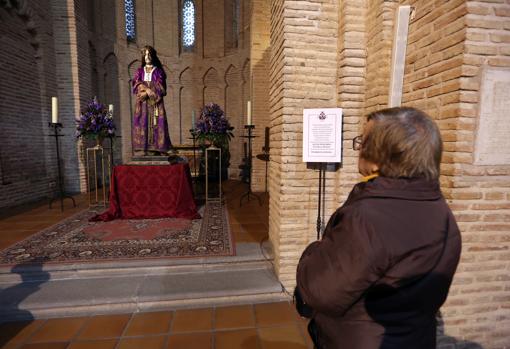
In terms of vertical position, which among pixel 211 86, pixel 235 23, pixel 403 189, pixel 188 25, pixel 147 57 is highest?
pixel 188 25

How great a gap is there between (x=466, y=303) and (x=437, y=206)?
6.05ft

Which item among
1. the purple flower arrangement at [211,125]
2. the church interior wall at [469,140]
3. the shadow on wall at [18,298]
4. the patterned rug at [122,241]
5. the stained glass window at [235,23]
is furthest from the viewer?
the stained glass window at [235,23]

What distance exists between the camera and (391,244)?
97 cm

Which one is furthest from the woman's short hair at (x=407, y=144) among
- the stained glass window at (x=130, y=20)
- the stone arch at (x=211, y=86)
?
the stained glass window at (x=130, y=20)

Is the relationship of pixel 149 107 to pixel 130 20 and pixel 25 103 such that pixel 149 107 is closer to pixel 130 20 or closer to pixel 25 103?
pixel 25 103

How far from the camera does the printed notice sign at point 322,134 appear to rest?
2840 mm

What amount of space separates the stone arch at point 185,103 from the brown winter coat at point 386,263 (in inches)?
496

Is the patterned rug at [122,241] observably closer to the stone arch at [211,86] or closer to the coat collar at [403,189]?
the coat collar at [403,189]

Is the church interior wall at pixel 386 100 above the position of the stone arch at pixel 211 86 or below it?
below

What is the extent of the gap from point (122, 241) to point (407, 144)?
4.23m

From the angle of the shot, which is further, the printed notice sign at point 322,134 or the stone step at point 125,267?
the stone step at point 125,267

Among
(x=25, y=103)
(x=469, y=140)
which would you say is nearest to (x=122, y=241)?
(x=469, y=140)

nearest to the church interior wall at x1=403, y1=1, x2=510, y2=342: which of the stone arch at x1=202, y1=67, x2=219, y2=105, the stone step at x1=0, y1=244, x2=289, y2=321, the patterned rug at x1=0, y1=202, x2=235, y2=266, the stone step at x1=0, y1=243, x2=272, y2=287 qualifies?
the stone step at x1=0, y1=244, x2=289, y2=321

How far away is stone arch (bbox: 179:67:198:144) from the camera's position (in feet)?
42.5
